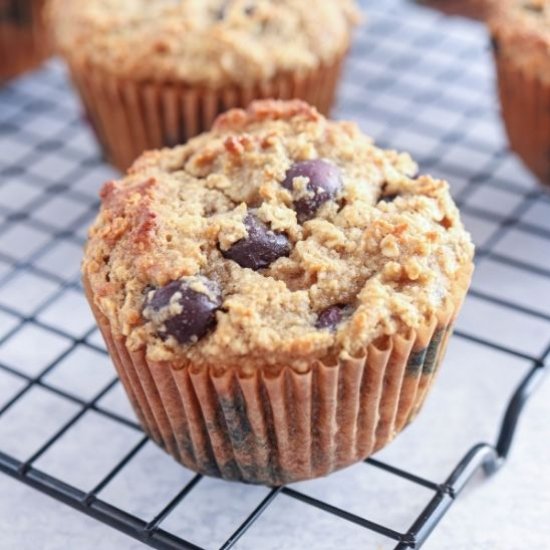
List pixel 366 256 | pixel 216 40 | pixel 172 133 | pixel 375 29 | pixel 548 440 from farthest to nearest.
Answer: pixel 375 29
pixel 172 133
pixel 216 40
pixel 548 440
pixel 366 256

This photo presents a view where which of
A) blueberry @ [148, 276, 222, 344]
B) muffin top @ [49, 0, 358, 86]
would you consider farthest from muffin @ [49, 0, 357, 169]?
blueberry @ [148, 276, 222, 344]

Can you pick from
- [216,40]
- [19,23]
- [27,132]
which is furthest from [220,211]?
[19,23]

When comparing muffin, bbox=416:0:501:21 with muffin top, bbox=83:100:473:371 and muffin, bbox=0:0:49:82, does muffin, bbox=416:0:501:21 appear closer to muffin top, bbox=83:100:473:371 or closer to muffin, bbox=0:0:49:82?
muffin, bbox=0:0:49:82

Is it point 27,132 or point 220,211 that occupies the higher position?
point 220,211

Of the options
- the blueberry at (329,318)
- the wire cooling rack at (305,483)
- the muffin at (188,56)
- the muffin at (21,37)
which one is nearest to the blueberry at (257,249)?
the blueberry at (329,318)

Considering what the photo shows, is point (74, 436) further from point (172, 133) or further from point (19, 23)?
point (19, 23)

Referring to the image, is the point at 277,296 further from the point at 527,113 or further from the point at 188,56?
the point at 527,113

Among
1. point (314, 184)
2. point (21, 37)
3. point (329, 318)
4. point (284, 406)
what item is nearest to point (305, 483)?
point (284, 406)
